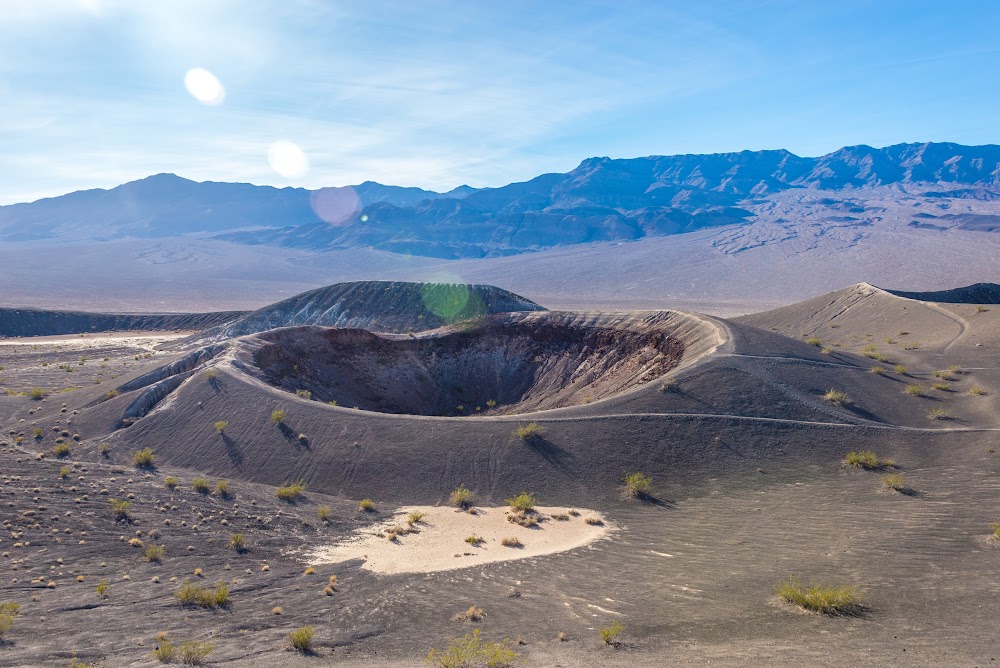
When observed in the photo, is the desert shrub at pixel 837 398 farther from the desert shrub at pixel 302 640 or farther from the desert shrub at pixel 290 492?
the desert shrub at pixel 302 640

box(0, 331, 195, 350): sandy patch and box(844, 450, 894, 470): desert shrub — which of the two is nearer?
box(844, 450, 894, 470): desert shrub

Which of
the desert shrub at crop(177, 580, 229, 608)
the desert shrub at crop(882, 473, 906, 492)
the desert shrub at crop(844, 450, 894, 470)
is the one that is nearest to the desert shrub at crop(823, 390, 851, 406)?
the desert shrub at crop(844, 450, 894, 470)

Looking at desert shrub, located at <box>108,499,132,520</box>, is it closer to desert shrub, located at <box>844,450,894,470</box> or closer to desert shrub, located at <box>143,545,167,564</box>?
desert shrub, located at <box>143,545,167,564</box>

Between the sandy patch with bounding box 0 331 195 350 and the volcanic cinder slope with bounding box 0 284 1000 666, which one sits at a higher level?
the sandy patch with bounding box 0 331 195 350

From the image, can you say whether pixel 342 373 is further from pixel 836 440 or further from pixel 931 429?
pixel 931 429

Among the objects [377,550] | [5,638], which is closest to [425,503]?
[377,550]

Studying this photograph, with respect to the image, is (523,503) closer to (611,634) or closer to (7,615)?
(611,634)

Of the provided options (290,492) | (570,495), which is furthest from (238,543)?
(570,495)
